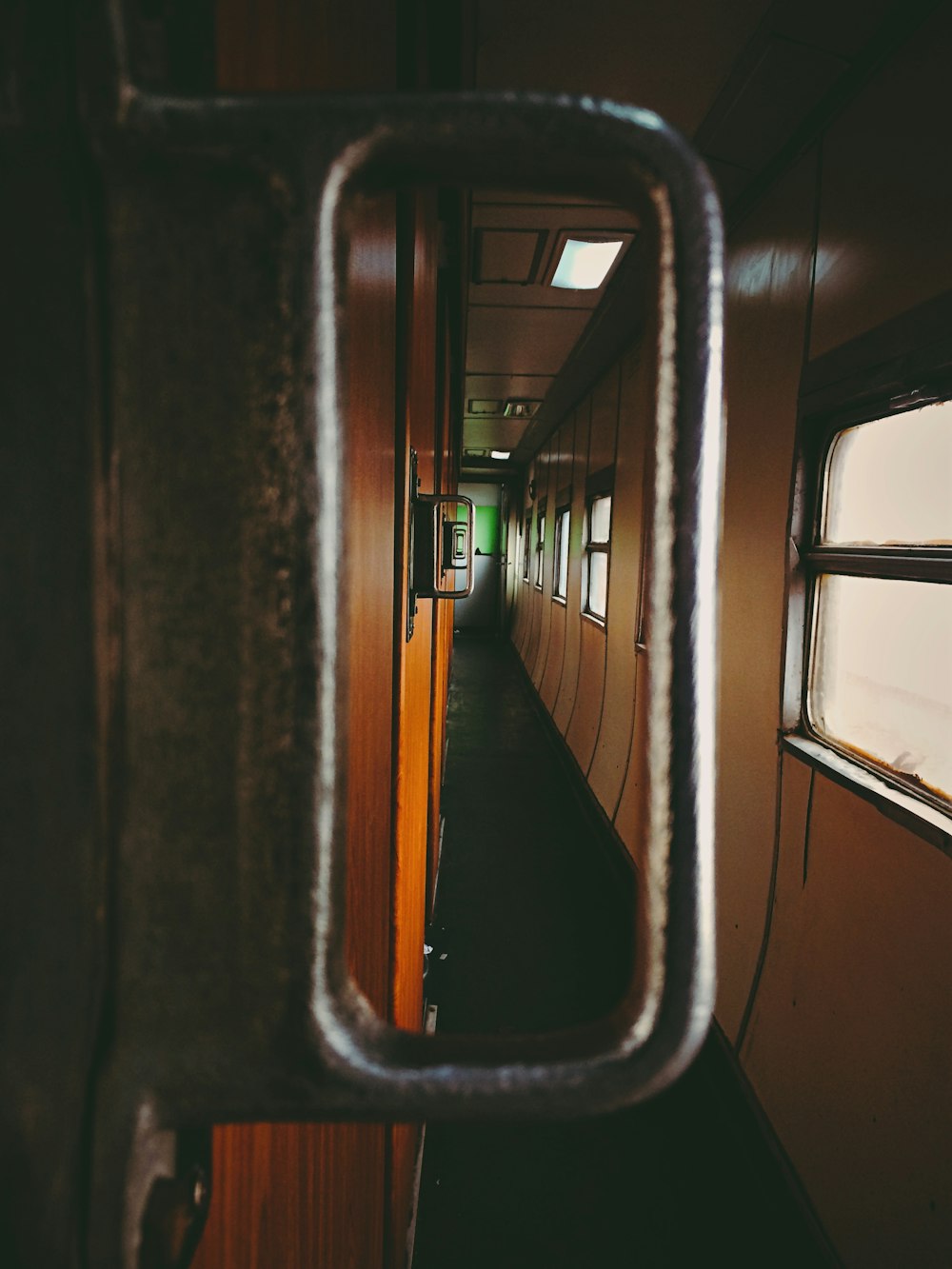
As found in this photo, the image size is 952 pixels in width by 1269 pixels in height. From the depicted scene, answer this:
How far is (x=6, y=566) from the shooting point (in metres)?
0.21

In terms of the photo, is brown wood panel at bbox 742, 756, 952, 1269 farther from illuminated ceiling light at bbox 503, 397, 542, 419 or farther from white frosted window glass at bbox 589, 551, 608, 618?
illuminated ceiling light at bbox 503, 397, 542, 419

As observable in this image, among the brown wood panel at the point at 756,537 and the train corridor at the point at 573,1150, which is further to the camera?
the brown wood panel at the point at 756,537

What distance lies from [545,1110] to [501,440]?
9.68 metres

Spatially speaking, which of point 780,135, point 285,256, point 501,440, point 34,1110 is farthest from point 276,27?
point 501,440

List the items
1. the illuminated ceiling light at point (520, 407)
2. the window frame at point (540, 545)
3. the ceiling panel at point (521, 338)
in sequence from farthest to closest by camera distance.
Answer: the window frame at point (540, 545) → the illuminated ceiling light at point (520, 407) → the ceiling panel at point (521, 338)

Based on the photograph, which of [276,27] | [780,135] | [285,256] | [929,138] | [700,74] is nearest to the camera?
[285,256]

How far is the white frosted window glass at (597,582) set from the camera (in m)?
5.49

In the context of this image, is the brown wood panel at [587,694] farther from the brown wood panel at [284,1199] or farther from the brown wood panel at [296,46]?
the brown wood panel at [296,46]

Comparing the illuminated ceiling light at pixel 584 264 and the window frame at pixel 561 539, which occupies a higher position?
the illuminated ceiling light at pixel 584 264

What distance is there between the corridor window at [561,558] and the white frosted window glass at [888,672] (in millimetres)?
4701

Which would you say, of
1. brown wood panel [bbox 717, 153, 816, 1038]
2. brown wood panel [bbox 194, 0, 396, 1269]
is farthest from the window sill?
brown wood panel [bbox 194, 0, 396, 1269]

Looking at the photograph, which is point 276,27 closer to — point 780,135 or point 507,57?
point 507,57

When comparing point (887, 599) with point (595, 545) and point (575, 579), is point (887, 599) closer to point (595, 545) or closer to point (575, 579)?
point (595, 545)

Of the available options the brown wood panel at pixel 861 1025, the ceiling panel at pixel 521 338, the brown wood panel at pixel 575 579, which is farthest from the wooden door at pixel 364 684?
the brown wood panel at pixel 575 579
